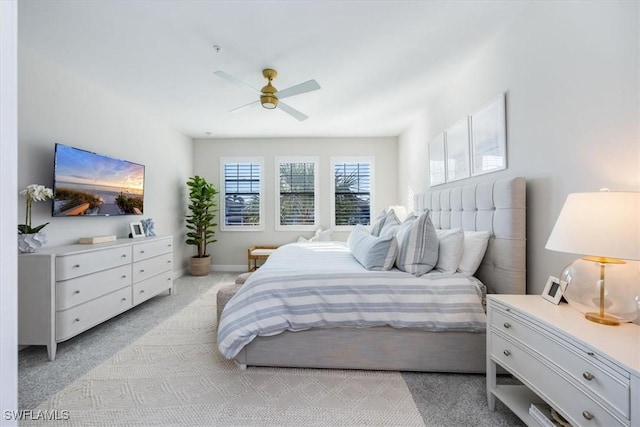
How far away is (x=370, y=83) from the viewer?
9.86ft

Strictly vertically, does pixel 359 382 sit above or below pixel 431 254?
below

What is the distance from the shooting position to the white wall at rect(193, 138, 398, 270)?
17.1ft

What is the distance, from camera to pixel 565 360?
1.12 m

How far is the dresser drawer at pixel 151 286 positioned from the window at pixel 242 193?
1807mm

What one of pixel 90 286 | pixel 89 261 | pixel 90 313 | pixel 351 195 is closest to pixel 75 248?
pixel 89 261

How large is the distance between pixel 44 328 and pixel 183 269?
113 inches

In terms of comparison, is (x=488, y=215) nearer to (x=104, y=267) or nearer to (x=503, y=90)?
(x=503, y=90)

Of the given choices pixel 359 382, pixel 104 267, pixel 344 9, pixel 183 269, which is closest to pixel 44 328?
pixel 104 267

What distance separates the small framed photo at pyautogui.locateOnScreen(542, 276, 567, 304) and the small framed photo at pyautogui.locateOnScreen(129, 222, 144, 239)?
4028 mm

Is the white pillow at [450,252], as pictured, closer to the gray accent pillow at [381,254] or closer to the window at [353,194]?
the gray accent pillow at [381,254]

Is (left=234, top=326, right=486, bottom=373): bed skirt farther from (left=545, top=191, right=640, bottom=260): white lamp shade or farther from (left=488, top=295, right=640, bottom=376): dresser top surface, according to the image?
(left=545, top=191, right=640, bottom=260): white lamp shade

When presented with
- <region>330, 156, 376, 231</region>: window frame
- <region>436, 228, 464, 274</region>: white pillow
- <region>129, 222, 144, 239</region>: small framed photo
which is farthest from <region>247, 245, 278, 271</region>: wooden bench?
<region>436, 228, 464, 274</region>: white pillow

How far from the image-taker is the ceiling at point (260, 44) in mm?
1911

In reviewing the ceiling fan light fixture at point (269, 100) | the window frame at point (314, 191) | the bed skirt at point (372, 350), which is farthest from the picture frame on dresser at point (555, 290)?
the window frame at point (314, 191)
